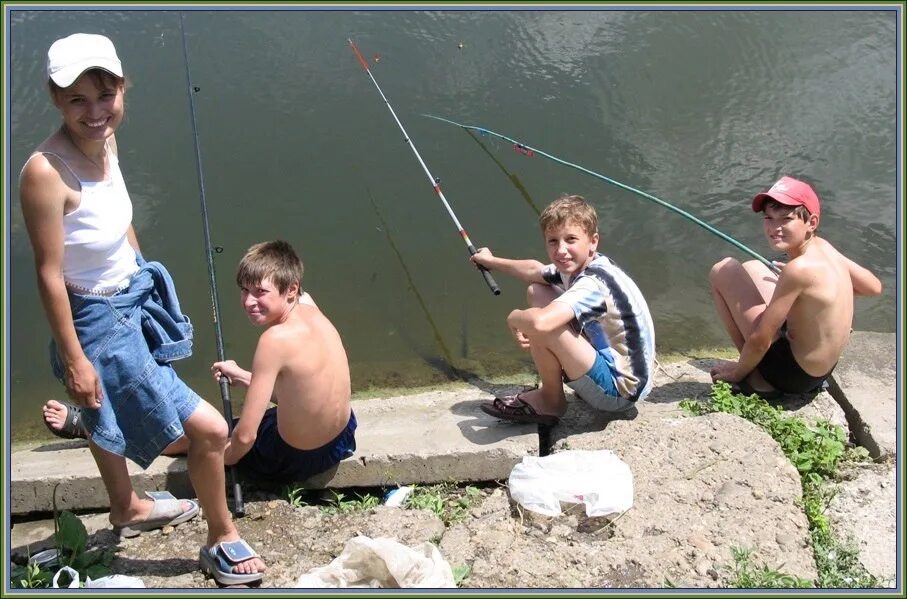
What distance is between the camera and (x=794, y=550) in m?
2.88

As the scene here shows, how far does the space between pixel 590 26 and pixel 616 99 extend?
3.19 feet

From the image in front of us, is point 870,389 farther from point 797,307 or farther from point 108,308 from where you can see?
point 108,308

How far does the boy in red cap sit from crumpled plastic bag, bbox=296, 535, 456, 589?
5.53 ft

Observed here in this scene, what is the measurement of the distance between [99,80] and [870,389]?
324 centimetres

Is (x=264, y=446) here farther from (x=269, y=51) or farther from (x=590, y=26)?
(x=590, y=26)

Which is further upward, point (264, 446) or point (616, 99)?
point (616, 99)

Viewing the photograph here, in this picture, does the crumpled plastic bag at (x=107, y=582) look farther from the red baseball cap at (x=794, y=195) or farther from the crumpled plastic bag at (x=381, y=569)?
the red baseball cap at (x=794, y=195)

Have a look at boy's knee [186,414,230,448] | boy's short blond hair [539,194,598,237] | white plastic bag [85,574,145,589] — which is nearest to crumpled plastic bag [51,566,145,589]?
white plastic bag [85,574,145,589]

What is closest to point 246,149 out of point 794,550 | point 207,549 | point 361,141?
point 361,141

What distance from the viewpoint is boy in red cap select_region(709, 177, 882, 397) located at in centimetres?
350

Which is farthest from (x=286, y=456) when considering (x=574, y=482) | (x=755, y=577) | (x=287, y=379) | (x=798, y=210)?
(x=798, y=210)

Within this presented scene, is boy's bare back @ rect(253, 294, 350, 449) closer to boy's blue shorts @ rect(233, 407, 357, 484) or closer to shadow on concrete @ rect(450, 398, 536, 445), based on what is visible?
boy's blue shorts @ rect(233, 407, 357, 484)

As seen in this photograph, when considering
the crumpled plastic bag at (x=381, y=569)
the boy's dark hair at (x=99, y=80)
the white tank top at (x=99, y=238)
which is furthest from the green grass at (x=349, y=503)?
the boy's dark hair at (x=99, y=80)

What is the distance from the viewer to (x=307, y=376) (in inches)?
127
